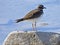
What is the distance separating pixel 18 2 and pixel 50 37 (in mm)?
8295

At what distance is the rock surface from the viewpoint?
6.48m

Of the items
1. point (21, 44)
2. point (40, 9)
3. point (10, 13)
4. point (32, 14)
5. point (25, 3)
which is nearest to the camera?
point (21, 44)

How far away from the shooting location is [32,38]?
6.53m

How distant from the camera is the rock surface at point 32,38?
6.48 meters

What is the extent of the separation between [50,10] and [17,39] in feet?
21.1

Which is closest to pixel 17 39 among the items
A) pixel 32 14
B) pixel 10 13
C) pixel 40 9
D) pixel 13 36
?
pixel 13 36

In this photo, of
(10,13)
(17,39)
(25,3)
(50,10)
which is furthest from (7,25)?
(17,39)

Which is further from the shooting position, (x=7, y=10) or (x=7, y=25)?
(x=7, y=10)

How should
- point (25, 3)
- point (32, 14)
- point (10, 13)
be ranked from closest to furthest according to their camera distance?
point (32, 14) → point (10, 13) → point (25, 3)

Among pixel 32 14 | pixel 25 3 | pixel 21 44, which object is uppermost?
pixel 25 3

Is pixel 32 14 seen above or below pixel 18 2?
below

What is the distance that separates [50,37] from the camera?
6590 millimetres

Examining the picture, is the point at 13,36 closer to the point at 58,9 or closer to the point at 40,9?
the point at 40,9

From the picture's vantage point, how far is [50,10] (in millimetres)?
12914
